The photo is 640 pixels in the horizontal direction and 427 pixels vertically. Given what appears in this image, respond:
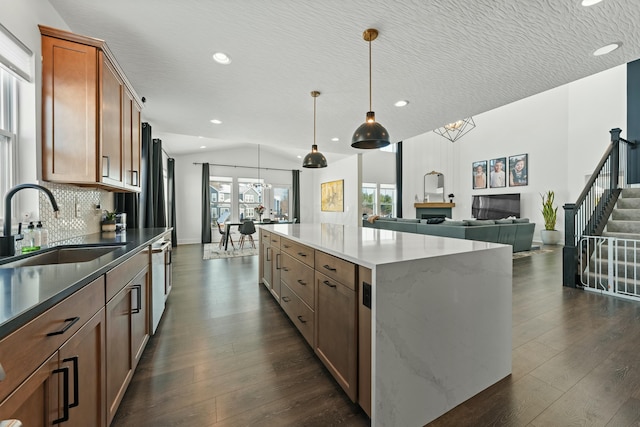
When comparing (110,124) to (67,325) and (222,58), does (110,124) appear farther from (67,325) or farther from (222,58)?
(67,325)

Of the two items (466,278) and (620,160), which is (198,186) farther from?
(620,160)

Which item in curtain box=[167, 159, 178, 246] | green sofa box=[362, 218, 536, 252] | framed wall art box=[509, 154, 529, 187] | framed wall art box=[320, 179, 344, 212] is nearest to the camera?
green sofa box=[362, 218, 536, 252]

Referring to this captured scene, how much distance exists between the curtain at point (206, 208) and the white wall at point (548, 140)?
27.9ft

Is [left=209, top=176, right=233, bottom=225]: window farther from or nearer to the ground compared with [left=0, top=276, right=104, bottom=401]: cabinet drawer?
farther from the ground

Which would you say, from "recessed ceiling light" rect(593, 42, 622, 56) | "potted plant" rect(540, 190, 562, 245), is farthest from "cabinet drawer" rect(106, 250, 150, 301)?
"potted plant" rect(540, 190, 562, 245)

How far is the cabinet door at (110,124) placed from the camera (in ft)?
6.12

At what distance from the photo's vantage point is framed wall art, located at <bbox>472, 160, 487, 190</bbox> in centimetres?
901

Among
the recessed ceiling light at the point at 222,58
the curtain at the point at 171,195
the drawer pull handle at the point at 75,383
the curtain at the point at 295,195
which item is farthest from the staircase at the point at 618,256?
the curtain at the point at 171,195

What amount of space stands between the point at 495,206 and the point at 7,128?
10.3 metres

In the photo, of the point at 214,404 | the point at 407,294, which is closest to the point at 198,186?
the point at 214,404

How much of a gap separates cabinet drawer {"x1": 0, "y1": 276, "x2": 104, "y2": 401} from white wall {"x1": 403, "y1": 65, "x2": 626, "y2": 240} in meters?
9.71

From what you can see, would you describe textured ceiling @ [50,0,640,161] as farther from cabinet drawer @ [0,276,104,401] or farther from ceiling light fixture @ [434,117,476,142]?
ceiling light fixture @ [434,117,476,142]

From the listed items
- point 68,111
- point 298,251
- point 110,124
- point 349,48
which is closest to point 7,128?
point 68,111

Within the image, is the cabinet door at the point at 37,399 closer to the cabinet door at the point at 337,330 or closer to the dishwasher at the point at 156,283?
the cabinet door at the point at 337,330
